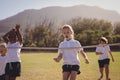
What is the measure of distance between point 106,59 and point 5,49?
5.31 metres

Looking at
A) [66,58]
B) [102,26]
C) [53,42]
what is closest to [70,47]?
[66,58]

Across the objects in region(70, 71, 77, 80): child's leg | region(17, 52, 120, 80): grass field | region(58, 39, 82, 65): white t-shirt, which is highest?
region(58, 39, 82, 65): white t-shirt

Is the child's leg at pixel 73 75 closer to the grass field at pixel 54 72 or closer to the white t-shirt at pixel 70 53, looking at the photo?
the white t-shirt at pixel 70 53

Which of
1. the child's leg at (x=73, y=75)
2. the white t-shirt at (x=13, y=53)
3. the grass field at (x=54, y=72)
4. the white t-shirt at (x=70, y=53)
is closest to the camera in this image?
the child's leg at (x=73, y=75)

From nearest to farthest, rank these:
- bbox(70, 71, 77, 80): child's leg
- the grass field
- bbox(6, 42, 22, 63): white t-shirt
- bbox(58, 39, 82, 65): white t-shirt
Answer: bbox(70, 71, 77, 80): child's leg < bbox(58, 39, 82, 65): white t-shirt < bbox(6, 42, 22, 63): white t-shirt < the grass field

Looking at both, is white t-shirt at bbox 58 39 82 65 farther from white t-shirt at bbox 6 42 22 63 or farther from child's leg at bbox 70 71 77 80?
white t-shirt at bbox 6 42 22 63

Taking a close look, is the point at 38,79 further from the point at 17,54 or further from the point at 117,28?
the point at 117,28

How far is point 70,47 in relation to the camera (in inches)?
348

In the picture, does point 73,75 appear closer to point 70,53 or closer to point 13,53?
point 70,53

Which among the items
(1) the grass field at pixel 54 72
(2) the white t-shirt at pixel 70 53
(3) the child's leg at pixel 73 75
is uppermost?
(2) the white t-shirt at pixel 70 53

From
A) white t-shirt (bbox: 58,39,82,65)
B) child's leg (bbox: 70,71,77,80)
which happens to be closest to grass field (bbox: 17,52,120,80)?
white t-shirt (bbox: 58,39,82,65)

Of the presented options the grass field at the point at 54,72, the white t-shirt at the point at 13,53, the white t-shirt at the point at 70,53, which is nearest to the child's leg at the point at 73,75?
the white t-shirt at the point at 70,53

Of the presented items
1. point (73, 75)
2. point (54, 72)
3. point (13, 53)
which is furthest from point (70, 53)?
point (54, 72)

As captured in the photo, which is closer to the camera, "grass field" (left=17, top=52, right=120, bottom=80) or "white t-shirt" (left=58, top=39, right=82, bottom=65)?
"white t-shirt" (left=58, top=39, right=82, bottom=65)
